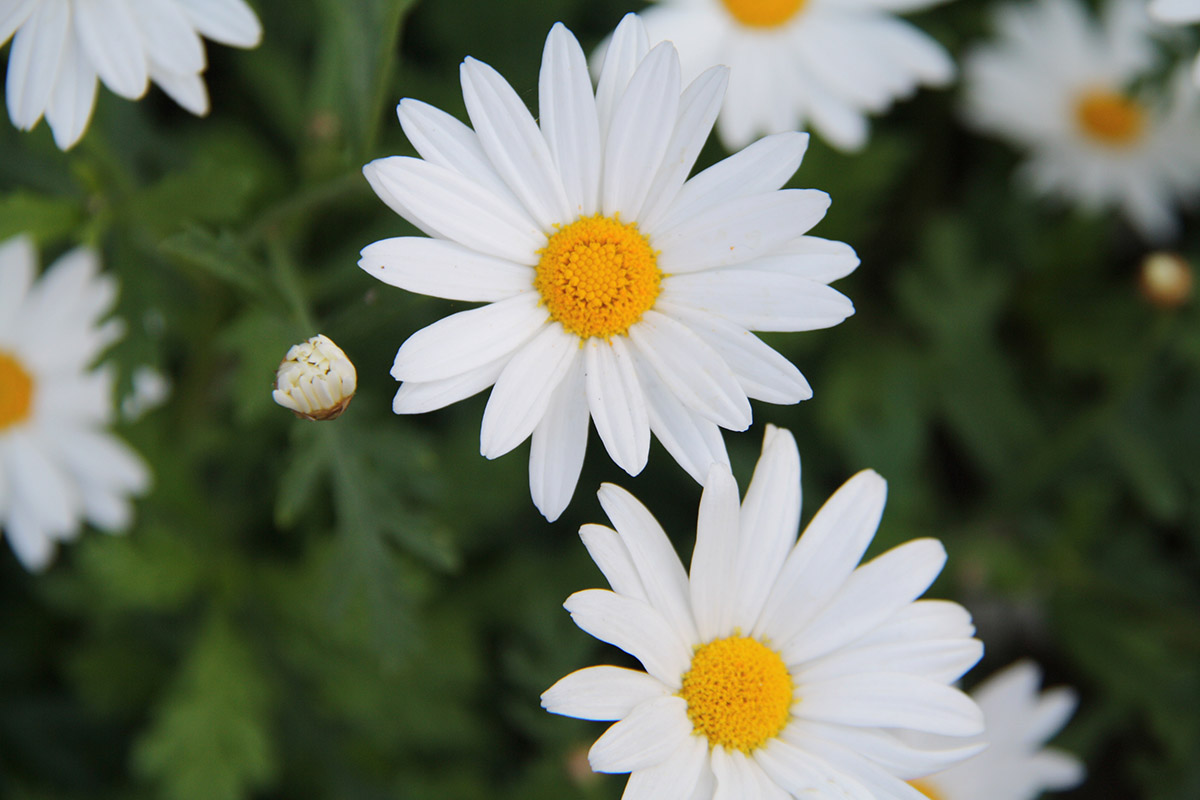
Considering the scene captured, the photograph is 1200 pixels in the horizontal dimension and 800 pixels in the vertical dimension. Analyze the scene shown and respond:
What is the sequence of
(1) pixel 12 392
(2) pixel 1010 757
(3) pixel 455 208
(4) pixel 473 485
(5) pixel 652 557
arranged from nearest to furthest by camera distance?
(3) pixel 455 208 < (5) pixel 652 557 < (2) pixel 1010 757 < (1) pixel 12 392 < (4) pixel 473 485

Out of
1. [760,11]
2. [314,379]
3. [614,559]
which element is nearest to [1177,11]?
[760,11]

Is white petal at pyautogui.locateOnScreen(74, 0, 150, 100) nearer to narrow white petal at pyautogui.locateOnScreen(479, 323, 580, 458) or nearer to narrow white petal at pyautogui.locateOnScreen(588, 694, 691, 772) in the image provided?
narrow white petal at pyautogui.locateOnScreen(479, 323, 580, 458)

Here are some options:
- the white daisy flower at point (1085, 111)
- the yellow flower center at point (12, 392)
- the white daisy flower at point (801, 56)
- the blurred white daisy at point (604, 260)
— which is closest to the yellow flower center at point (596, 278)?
the blurred white daisy at point (604, 260)

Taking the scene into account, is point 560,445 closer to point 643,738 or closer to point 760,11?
point 643,738

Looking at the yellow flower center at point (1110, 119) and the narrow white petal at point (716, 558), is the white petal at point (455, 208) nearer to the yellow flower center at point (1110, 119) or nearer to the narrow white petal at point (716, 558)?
the narrow white petal at point (716, 558)

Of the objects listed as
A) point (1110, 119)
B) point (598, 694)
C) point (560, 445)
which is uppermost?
point (1110, 119)

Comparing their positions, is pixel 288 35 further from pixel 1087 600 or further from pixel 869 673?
pixel 1087 600

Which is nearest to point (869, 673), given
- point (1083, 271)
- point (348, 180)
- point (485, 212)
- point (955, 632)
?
point (955, 632)
